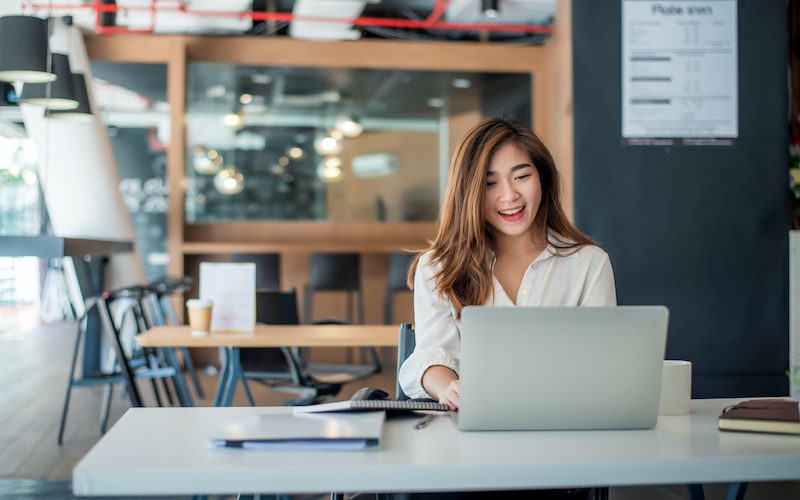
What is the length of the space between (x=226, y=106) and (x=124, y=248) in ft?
7.77

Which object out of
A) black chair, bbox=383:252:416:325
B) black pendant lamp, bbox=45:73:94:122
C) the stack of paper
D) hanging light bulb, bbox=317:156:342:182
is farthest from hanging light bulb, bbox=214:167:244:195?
the stack of paper

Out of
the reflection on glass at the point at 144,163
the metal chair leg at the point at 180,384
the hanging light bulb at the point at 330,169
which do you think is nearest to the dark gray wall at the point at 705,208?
the metal chair leg at the point at 180,384

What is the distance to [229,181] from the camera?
8109mm

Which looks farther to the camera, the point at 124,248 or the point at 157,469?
the point at 124,248

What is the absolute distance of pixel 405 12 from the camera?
29.3 feet

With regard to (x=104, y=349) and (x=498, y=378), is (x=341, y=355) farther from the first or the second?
(x=498, y=378)

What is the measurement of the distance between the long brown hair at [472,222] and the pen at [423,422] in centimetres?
52

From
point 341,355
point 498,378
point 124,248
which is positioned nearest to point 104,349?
point 124,248

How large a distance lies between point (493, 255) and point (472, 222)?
0.13 metres

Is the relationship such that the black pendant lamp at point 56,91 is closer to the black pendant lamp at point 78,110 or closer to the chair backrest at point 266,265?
the black pendant lamp at point 78,110

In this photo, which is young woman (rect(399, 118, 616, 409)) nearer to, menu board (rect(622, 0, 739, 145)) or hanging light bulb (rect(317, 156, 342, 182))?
menu board (rect(622, 0, 739, 145))

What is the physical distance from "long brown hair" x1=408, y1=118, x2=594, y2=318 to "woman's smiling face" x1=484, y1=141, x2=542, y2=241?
0.08 ft

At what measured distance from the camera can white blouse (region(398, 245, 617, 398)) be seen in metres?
2.01

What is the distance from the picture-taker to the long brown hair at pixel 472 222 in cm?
203
